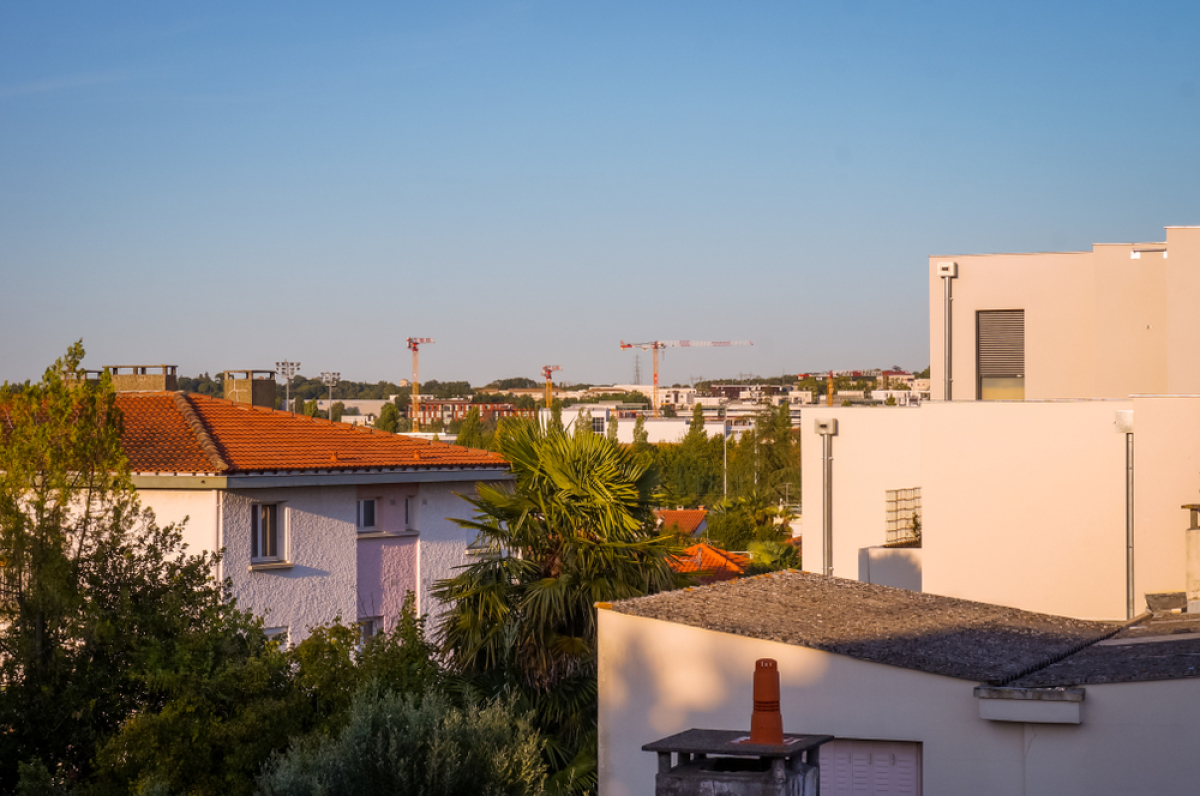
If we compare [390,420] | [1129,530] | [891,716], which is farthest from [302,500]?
[390,420]

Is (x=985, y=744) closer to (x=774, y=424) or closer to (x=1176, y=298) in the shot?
(x=1176, y=298)

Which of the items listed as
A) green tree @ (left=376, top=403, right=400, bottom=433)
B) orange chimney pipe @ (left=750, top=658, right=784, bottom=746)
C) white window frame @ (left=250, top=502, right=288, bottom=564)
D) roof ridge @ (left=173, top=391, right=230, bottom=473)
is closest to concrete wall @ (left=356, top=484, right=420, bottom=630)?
white window frame @ (left=250, top=502, right=288, bottom=564)

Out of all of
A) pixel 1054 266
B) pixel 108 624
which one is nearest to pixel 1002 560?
pixel 1054 266

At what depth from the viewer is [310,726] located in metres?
11.3

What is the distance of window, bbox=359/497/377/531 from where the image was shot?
74.3 feet

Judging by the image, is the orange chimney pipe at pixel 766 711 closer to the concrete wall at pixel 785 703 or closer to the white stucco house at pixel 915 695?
the white stucco house at pixel 915 695

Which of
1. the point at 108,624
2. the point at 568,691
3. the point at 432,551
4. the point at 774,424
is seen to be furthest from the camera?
the point at 774,424

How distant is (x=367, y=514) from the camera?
22.8 m

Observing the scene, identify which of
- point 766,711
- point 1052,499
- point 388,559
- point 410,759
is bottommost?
point 388,559

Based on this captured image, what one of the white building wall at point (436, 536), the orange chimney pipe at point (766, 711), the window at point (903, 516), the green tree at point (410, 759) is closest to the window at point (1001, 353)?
the window at point (903, 516)

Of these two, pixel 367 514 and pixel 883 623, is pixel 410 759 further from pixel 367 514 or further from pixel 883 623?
pixel 367 514

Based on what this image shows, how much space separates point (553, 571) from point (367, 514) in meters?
9.24

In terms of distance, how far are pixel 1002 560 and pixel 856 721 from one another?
7707 millimetres

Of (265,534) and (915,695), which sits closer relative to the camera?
(915,695)
